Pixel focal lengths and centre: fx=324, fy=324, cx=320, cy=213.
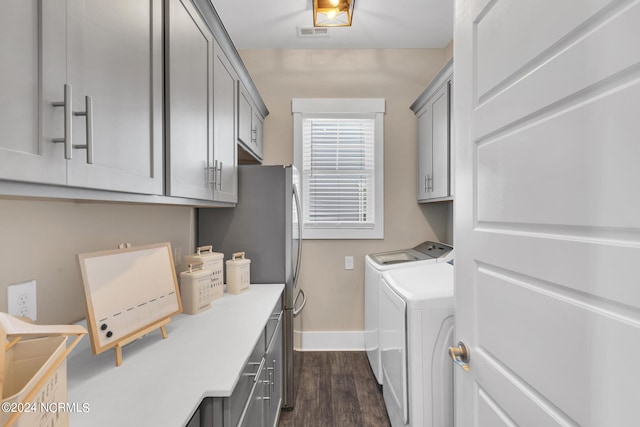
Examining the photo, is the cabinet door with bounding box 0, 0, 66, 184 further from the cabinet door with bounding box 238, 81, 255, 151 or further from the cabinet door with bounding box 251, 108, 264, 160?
the cabinet door with bounding box 251, 108, 264, 160

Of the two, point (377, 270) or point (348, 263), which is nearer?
point (377, 270)

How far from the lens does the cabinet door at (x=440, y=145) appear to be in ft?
7.78

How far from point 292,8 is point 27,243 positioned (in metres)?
2.34

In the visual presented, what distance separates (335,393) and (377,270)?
95 cm

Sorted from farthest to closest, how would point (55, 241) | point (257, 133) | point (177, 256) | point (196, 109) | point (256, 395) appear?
point (257, 133)
point (177, 256)
point (196, 109)
point (256, 395)
point (55, 241)

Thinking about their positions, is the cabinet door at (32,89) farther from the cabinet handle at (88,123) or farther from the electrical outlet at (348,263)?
the electrical outlet at (348,263)

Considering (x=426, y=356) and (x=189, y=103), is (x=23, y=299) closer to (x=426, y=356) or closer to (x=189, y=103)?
(x=189, y=103)

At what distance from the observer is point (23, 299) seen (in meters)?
1.01

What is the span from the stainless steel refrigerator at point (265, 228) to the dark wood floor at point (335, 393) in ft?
0.55

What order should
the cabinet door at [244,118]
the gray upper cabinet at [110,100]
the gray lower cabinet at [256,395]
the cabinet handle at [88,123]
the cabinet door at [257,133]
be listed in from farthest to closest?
the cabinet door at [257,133], the cabinet door at [244,118], the gray lower cabinet at [256,395], the cabinet handle at [88,123], the gray upper cabinet at [110,100]

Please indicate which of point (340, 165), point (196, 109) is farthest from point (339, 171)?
point (196, 109)

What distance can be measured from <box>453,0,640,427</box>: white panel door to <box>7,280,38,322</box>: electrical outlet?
1.40 metres

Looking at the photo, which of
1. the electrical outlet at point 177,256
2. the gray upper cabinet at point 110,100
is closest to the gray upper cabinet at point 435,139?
the gray upper cabinet at point 110,100

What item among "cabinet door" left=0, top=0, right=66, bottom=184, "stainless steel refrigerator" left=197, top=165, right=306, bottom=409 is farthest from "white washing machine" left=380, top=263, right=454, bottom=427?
"cabinet door" left=0, top=0, right=66, bottom=184
